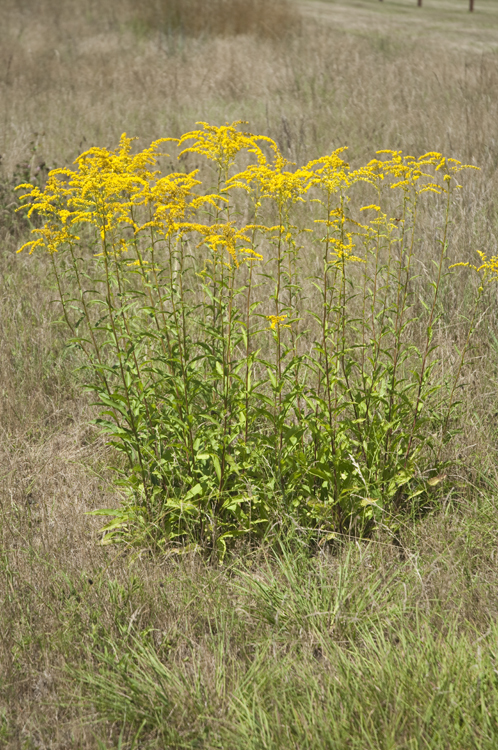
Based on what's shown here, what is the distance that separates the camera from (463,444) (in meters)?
3.33

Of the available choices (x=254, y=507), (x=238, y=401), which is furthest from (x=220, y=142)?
(x=254, y=507)

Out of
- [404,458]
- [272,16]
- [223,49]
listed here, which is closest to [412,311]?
[404,458]

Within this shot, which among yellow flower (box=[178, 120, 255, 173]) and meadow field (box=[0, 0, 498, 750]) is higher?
yellow flower (box=[178, 120, 255, 173])

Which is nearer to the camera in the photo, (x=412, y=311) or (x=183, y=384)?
(x=183, y=384)

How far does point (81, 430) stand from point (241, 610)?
192cm

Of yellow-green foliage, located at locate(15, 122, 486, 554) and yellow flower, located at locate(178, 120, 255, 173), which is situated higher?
yellow flower, located at locate(178, 120, 255, 173)

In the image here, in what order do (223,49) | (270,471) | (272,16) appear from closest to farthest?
(270,471), (223,49), (272,16)

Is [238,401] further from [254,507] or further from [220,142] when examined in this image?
[220,142]

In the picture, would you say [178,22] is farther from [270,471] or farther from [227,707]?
[227,707]

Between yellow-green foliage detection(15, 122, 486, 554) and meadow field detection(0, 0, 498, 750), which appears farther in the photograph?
yellow-green foliage detection(15, 122, 486, 554)

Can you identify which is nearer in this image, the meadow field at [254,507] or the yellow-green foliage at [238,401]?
the meadow field at [254,507]

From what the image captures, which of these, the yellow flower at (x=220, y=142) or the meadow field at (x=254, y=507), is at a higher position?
the yellow flower at (x=220, y=142)

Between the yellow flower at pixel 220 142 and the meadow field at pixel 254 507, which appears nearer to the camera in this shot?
the meadow field at pixel 254 507

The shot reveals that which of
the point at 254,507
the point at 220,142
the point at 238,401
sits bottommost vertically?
the point at 254,507
